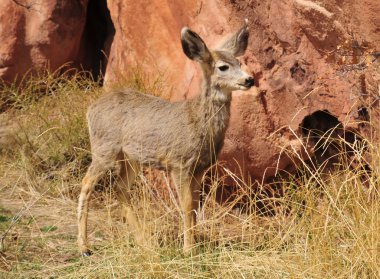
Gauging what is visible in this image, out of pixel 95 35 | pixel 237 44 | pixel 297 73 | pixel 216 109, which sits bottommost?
pixel 95 35

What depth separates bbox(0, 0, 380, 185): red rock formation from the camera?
7.44 m

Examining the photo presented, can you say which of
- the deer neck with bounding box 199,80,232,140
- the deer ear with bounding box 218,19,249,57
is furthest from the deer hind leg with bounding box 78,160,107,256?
the deer ear with bounding box 218,19,249,57

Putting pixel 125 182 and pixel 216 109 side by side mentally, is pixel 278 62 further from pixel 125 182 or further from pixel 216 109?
pixel 125 182

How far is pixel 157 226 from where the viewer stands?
671 cm

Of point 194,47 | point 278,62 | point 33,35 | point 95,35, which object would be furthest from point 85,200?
point 95,35

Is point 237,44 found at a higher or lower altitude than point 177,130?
higher

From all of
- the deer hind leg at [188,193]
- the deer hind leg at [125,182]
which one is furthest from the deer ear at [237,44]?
the deer hind leg at [125,182]

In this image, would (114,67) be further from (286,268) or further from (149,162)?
(286,268)

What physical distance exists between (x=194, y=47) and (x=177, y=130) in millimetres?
737

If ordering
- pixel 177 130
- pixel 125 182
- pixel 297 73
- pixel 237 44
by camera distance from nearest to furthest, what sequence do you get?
pixel 177 130 → pixel 237 44 → pixel 125 182 → pixel 297 73

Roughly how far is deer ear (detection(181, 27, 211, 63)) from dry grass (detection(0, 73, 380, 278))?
1208mm

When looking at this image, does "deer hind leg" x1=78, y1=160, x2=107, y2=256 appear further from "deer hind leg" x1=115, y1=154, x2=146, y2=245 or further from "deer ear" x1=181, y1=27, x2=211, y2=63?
"deer ear" x1=181, y1=27, x2=211, y2=63

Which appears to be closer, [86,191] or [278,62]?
[86,191]

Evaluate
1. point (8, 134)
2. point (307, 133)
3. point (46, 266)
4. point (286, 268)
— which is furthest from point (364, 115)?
point (8, 134)
